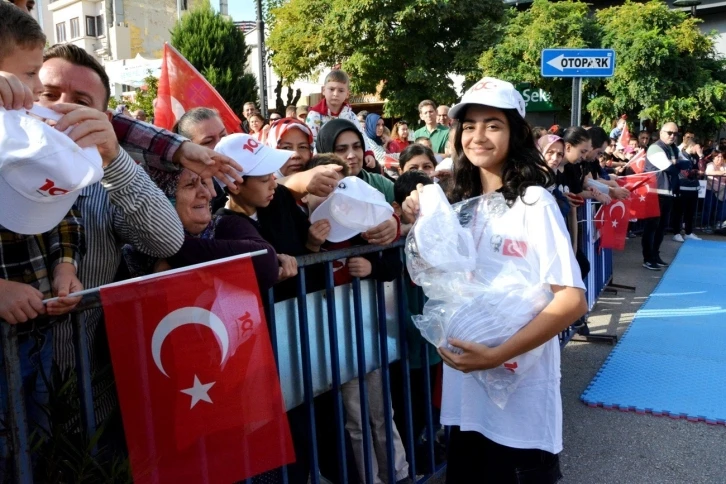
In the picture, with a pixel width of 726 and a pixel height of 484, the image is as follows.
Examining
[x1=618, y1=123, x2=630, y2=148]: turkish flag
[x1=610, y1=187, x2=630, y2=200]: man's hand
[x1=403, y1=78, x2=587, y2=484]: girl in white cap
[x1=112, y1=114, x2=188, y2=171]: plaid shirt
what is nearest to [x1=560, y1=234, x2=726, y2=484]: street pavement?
[x1=403, y1=78, x2=587, y2=484]: girl in white cap

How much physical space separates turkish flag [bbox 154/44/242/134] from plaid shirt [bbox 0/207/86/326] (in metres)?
2.58

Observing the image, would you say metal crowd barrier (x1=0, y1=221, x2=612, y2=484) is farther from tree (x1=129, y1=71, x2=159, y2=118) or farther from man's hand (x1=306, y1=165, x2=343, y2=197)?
tree (x1=129, y1=71, x2=159, y2=118)

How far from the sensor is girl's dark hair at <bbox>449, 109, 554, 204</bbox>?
90.5 inches

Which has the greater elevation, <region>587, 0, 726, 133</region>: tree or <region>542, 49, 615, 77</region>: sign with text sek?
<region>587, 0, 726, 133</region>: tree

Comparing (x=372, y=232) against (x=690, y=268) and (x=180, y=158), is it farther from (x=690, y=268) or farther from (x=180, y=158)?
(x=690, y=268)

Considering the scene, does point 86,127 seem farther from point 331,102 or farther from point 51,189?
point 331,102

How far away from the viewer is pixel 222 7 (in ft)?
170

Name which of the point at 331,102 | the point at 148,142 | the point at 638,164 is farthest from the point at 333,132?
the point at 638,164

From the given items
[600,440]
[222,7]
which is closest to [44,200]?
[600,440]

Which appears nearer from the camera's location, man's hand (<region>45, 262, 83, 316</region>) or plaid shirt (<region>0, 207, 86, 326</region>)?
man's hand (<region>45, 262, 83, 316</region>)

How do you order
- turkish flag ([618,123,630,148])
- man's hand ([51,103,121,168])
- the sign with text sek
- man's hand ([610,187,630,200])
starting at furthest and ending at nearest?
turkish flag ([618,123,630,148])
the sign with text sek
man's hand ([610,187,630,200])
man's hand ([51,103,121,168])

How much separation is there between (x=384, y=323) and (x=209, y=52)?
61.8ft

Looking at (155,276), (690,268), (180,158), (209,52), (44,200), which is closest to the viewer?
(44,200)

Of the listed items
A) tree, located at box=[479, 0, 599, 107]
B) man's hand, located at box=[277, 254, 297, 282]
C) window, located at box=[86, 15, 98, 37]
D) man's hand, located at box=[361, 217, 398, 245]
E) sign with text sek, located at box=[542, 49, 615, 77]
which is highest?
window, located at box=[86, 15, 98, 37]
